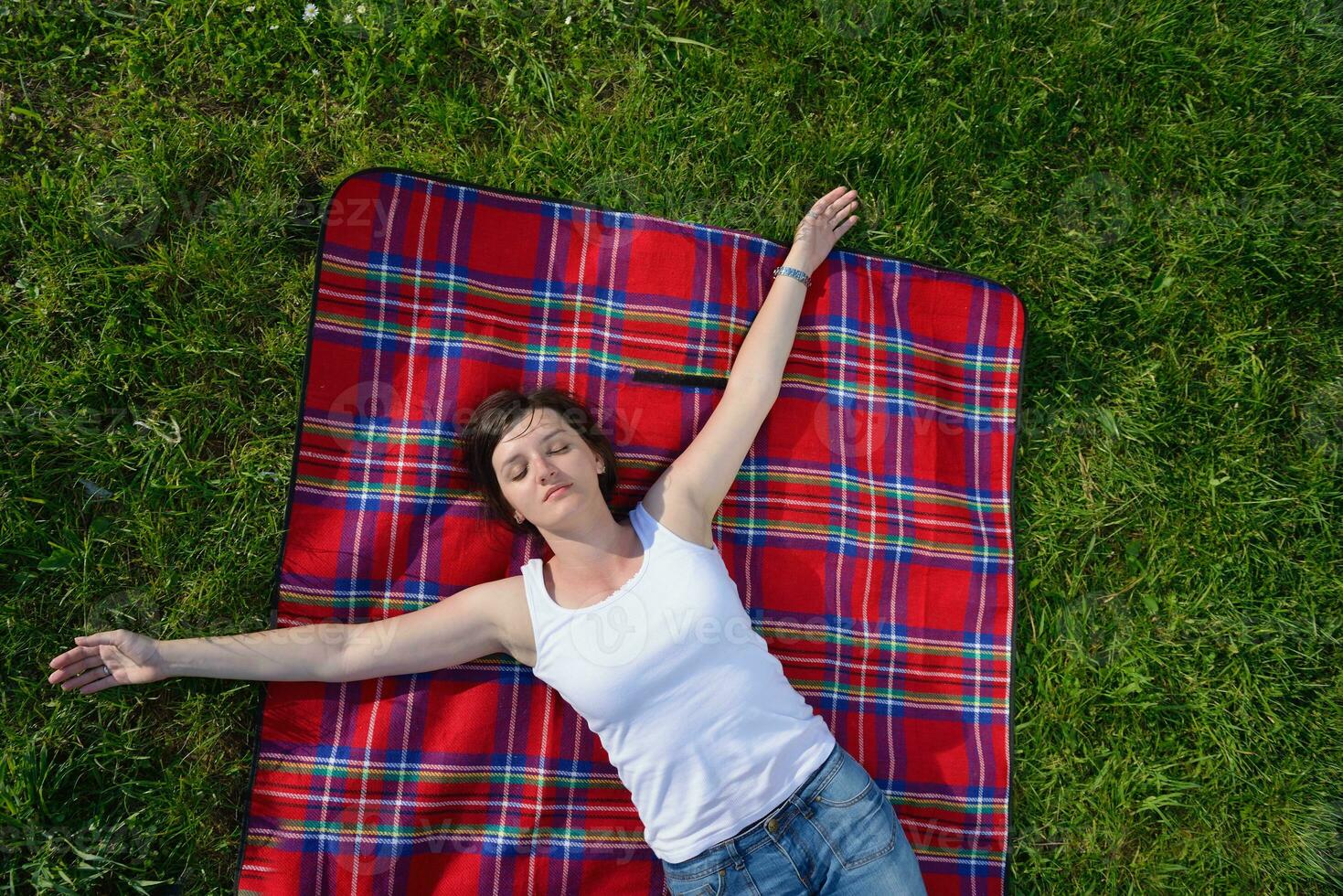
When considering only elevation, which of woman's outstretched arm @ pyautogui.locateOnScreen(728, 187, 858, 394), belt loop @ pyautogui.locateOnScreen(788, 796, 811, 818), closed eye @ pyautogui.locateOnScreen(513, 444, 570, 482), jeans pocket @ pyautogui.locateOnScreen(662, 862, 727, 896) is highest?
woman's outstretched arm @ pyautogui.locateOnScreen(728, 187, 858, 394)

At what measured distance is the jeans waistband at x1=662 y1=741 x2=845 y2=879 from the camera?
3025mm

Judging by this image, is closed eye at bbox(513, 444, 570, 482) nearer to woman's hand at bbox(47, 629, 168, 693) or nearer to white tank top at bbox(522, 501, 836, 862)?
white tank top at bbox(522, 501, 836, 862)

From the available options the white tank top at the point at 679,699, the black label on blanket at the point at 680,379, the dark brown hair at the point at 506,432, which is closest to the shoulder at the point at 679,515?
the white tank top at the point at 679,699

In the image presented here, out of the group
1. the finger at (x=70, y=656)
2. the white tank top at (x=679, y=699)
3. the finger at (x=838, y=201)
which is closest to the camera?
the white tank top at (x=679, y=699)

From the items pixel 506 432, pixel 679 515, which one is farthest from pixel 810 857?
pixel 506 432

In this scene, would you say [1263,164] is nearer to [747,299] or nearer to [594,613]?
[747,299]

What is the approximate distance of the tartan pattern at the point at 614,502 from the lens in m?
3.34

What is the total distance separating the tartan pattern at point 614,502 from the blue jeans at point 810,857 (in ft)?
1.61

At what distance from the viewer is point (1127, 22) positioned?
411cm

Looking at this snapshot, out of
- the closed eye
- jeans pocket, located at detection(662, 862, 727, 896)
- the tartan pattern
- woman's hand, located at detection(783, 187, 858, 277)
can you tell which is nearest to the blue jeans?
jeans pocket, located at detection(662, 862, 727, 896)

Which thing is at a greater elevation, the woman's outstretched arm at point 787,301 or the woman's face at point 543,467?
the woman's outstretched arm at point 787,301

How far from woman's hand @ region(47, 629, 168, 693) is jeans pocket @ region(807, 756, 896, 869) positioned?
2459 mm

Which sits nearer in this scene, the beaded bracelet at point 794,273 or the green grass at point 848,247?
the green grass at point 848,247

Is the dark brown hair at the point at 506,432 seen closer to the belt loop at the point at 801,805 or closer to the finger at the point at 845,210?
the belt loop at the point at 801,805
